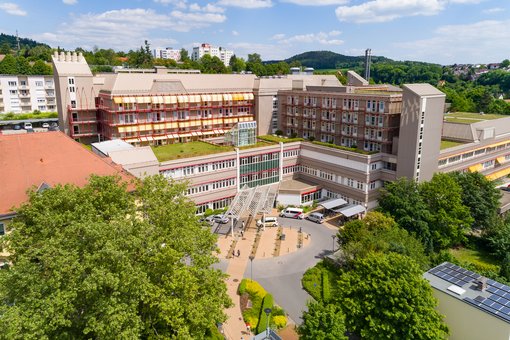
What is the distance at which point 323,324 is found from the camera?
25.3 metres

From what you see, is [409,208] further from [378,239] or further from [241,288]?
[241,288]

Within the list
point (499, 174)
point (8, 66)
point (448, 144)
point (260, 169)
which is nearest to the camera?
point (260, 169)

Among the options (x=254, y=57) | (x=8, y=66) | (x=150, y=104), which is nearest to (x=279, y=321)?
(x=150, y=104)

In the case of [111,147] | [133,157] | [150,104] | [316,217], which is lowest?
[316,217]

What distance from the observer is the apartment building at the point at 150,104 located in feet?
205

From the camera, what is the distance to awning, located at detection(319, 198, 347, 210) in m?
55.9

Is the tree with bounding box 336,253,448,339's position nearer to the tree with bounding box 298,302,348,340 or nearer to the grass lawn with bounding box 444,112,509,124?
the tree with bounding box 298,302,348,340

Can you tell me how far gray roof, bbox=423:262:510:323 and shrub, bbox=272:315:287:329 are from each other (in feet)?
41.5

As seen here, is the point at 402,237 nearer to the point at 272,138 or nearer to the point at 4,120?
the point at 272,138

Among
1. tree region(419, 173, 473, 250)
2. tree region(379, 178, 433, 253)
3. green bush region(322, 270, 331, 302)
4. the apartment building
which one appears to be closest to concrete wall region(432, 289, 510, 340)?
green bush region(322, 270, 331, 302)

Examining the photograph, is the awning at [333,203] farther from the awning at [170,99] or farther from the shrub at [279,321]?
the awning at [170,99]

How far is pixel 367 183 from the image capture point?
5528 centimetres

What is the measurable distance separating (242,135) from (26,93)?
2920 inches

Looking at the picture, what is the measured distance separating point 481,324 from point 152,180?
2642cm
